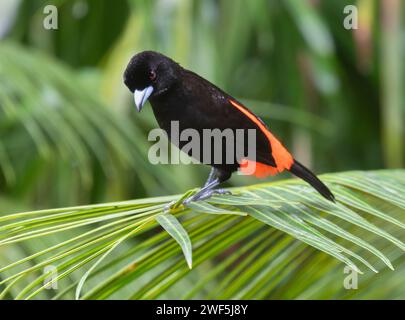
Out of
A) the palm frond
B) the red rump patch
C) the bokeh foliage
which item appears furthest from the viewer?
the bokeh foliage

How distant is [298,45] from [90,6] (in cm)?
69

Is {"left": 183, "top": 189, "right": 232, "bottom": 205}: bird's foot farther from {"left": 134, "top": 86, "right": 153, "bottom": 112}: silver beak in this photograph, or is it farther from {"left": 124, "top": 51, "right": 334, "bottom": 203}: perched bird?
{"left": 134, "top": 86, "right": 153, "bottom": 112}: silver beak

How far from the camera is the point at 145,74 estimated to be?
2.52 ft

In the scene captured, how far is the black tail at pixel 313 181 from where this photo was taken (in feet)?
2.51

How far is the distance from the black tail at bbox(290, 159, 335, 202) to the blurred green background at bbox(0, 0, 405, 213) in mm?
432

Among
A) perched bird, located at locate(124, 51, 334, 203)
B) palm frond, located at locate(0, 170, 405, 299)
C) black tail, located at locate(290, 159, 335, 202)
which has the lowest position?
palm frond, located at locate(0, 170, 405, 299)

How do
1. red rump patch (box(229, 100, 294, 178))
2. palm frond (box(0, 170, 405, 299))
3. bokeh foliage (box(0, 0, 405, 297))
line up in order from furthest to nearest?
bokeh foliage (box(0, 0, 405, 297)) → red rump patch (box(229, 100, 294, 178)) → palm frond (box(0, 170, 405, 299))

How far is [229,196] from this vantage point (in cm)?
81

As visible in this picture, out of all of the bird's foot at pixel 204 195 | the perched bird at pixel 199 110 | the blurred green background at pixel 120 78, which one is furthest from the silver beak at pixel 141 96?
the blurred green background at pixel 120 78

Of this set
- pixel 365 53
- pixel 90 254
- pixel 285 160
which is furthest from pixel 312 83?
pixel 90 254

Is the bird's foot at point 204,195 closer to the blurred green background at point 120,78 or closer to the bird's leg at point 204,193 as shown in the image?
the bird's leg at point 204,193

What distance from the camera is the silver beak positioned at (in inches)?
28.2

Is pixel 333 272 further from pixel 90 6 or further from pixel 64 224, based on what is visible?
pixel 90 6

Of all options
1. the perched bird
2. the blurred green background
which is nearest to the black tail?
the perched bird
